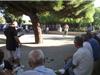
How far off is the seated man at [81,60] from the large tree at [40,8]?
64.1 feet

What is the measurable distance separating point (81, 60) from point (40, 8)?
21.3 metres

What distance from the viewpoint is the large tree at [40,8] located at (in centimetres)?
2718

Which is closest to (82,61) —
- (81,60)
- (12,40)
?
(81,60)

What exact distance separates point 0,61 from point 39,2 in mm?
20258

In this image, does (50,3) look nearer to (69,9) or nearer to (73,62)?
(69,9)

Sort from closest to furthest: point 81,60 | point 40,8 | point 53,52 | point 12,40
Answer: point 81,60, point 12,40, point 53,52, point 40,8

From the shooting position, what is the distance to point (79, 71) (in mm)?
7152

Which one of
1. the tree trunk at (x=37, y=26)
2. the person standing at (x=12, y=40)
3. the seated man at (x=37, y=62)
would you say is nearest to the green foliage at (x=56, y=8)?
the tree trunk at (x=37, y=26)

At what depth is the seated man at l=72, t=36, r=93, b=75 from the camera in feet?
23.3

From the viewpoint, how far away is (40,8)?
28.2m

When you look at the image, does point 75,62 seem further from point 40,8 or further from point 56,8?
point 40,8

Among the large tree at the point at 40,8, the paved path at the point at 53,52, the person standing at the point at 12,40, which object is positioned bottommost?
the paved path at the point at 53,52

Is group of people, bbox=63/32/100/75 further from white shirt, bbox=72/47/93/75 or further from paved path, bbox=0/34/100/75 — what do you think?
paved path, bbox=0/34/100/75

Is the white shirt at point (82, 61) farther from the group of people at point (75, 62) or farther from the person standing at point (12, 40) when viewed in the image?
the person standing at point (12, 40)
